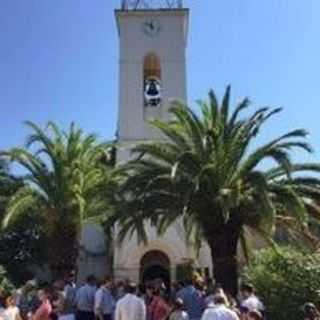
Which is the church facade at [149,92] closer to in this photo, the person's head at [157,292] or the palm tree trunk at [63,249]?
the palm tree trunk at [63,249]

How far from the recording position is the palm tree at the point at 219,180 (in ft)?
70.6

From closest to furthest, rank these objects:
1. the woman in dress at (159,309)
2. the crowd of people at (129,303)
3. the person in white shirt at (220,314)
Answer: the person in white shirt at (220,314) → the crowd of people at (129,303) → the woman in dress at (159,309)

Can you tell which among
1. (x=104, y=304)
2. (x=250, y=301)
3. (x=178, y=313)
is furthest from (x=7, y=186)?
(x=178, y=313)

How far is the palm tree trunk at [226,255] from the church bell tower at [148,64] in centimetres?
1174

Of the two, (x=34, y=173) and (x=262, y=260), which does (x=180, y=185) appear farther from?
(x=34, y=173)

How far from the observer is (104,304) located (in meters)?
17.1

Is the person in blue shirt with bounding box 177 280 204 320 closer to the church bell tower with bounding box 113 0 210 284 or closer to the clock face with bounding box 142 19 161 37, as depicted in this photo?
the church bell tower with bounding box 113 0 210 284

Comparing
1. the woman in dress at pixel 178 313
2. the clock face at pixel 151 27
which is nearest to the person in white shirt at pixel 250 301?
the woman in dress at pixel 178 313

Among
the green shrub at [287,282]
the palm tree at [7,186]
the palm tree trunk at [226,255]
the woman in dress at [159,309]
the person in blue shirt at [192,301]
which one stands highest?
the palm tree at [7,186]

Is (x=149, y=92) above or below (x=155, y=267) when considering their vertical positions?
above

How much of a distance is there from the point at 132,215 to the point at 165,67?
1308 cm

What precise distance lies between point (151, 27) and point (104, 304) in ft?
66.2

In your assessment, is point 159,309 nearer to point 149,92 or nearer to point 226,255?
point 226,255

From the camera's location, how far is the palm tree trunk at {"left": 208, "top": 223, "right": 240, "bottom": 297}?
22.0 m
